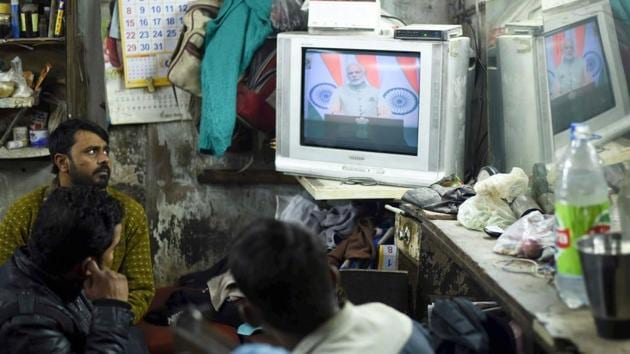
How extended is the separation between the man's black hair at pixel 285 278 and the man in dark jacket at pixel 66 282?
2.74 feet

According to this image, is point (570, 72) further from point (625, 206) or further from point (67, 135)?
point (67, 135)

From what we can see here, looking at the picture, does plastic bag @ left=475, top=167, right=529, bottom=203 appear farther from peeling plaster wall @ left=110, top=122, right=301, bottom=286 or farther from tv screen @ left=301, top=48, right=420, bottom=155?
peeling plaster wall @ left=110, top=122, right=301, bottom=286

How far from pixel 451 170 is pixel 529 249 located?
1.60m

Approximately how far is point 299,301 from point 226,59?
115 inches

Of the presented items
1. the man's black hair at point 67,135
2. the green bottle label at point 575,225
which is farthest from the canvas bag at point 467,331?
the man's black hair at point 67,135

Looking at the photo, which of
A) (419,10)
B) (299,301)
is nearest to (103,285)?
(299,301)

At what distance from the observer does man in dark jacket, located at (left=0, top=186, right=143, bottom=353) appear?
8.49ft

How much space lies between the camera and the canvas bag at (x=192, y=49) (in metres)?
4.73

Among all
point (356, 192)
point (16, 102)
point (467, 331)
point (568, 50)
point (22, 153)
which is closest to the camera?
point (467, 331)

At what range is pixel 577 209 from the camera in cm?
216

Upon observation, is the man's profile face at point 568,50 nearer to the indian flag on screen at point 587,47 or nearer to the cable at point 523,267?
the indian flag on screen at point 587,47

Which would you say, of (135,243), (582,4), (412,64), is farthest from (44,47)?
(582,4)

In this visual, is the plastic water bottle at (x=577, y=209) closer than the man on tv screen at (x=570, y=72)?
Yes

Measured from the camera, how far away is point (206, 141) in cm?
470
